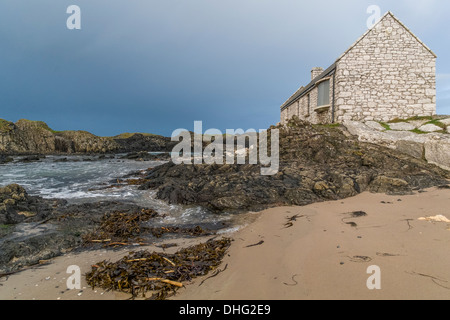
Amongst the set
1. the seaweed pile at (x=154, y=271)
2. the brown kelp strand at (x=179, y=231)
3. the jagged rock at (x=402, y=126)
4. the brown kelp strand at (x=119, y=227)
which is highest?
the jagged rock at (x=402, y=126)

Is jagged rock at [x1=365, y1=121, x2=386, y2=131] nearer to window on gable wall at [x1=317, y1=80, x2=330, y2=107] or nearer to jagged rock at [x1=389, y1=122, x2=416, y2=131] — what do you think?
jagged rock at [x1=389, y1=122, x2=416, y2=131]

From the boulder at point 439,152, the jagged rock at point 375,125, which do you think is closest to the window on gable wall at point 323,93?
the jagged rock at point 375,125

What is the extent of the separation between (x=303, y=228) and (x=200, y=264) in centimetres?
268

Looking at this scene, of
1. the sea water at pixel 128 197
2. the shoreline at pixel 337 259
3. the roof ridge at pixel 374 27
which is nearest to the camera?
the shoreline at pixel 337 259

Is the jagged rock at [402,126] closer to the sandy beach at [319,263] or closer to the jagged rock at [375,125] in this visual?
the jagged rock at [375,125]

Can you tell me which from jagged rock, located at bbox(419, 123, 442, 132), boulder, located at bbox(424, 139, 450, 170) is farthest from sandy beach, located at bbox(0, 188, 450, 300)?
jagged rock, located at bbox(419, 123, 442, 132)

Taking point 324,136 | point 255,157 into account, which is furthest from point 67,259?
point 324,136

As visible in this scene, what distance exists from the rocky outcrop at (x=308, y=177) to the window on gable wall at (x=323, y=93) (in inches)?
252

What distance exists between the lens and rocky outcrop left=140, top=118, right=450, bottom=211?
816 centimetres

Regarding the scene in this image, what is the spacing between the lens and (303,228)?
5.34 m

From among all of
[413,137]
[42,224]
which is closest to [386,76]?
[413,137]

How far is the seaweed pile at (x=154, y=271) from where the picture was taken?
10.7 ft

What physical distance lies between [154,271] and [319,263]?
2563mm
